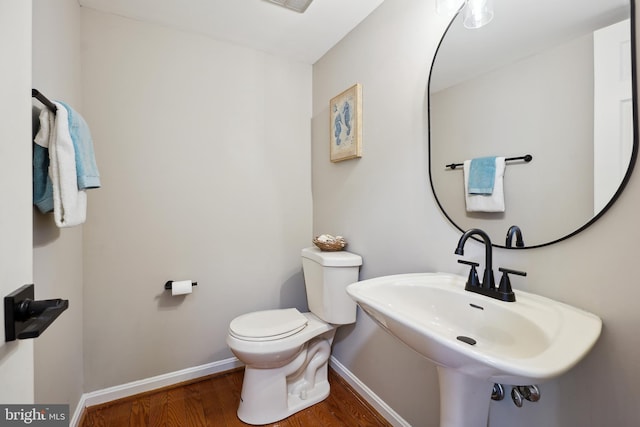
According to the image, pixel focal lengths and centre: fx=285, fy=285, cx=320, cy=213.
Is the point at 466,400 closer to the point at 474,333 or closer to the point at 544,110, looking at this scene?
the point at 474,333

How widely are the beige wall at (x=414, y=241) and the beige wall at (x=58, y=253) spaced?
1449 millimetres

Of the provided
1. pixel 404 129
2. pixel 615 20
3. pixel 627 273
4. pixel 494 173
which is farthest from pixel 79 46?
pixel 627 273

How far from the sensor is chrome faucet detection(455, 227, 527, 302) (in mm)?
929

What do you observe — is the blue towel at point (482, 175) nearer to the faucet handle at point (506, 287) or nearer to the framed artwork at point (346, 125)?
the faucet handle at point (506, 287)

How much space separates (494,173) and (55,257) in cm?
182

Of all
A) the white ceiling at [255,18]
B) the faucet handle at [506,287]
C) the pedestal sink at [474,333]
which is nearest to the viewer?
the pedestal sink at [474,333]

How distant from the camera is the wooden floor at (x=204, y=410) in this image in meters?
1.53

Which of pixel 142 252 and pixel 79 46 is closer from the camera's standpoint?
pixel 79 46

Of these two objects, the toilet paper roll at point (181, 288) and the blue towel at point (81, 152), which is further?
the toilet paper roll at point (181, 288)

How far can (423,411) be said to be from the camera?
1.34 meters

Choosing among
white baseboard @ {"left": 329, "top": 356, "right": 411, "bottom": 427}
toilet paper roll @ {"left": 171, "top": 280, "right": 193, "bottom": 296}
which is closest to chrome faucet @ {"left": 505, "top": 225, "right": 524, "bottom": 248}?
white baseboard @ {"left": 329, "top": 356, "right": 411, "bottom": 427}

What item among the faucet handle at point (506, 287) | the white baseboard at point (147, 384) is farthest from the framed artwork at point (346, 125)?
the white baseboard at point (147, 384)

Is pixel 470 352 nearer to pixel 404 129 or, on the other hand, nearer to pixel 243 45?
pixel 404 129

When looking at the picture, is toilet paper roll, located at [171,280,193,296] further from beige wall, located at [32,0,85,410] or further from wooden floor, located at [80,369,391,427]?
wooden floor, located at [80,369,391,427]
